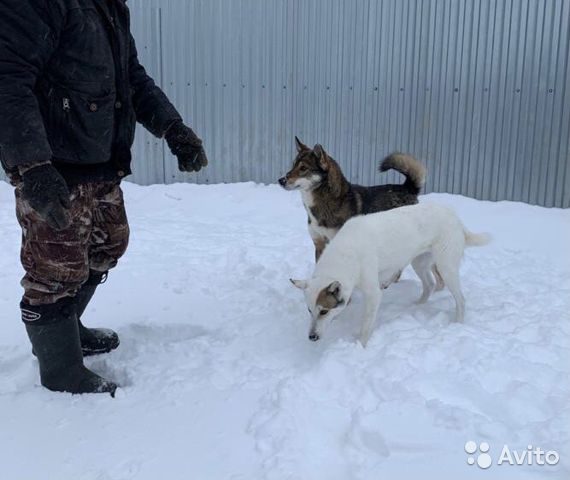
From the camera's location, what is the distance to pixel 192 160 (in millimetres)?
3031

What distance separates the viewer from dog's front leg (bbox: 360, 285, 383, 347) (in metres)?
3.13

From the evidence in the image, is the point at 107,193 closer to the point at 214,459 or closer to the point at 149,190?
the point at 214,459

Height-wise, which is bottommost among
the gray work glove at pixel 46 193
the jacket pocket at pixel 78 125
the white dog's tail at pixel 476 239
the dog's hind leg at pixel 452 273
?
the dog's hind leg at pixel 452 273

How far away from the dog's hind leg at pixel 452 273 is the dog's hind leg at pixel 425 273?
28 centimetres

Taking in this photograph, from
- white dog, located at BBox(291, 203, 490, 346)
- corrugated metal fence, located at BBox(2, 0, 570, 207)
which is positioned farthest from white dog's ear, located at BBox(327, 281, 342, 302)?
corrugated metal fence, located at BBox(2, 0, 570, 207)

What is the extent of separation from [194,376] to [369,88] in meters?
5.04

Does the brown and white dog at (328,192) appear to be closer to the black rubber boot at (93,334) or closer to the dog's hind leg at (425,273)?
the dog's hind leg at (425,273)

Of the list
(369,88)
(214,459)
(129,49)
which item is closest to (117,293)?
(129,49)

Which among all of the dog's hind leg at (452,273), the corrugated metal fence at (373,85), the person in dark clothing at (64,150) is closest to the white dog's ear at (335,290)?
the dog's hind leg at (452,273)

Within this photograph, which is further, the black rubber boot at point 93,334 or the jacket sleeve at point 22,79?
the black rubber boot at point 93,334

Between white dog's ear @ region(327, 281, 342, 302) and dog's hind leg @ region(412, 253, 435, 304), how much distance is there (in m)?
0.96

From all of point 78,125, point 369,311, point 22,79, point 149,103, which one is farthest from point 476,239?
point 22,79

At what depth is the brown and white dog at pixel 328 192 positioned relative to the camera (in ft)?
13.7

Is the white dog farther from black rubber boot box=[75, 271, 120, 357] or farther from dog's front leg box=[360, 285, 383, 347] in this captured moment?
black rubber boot box=[75, 271, 120, 357]
